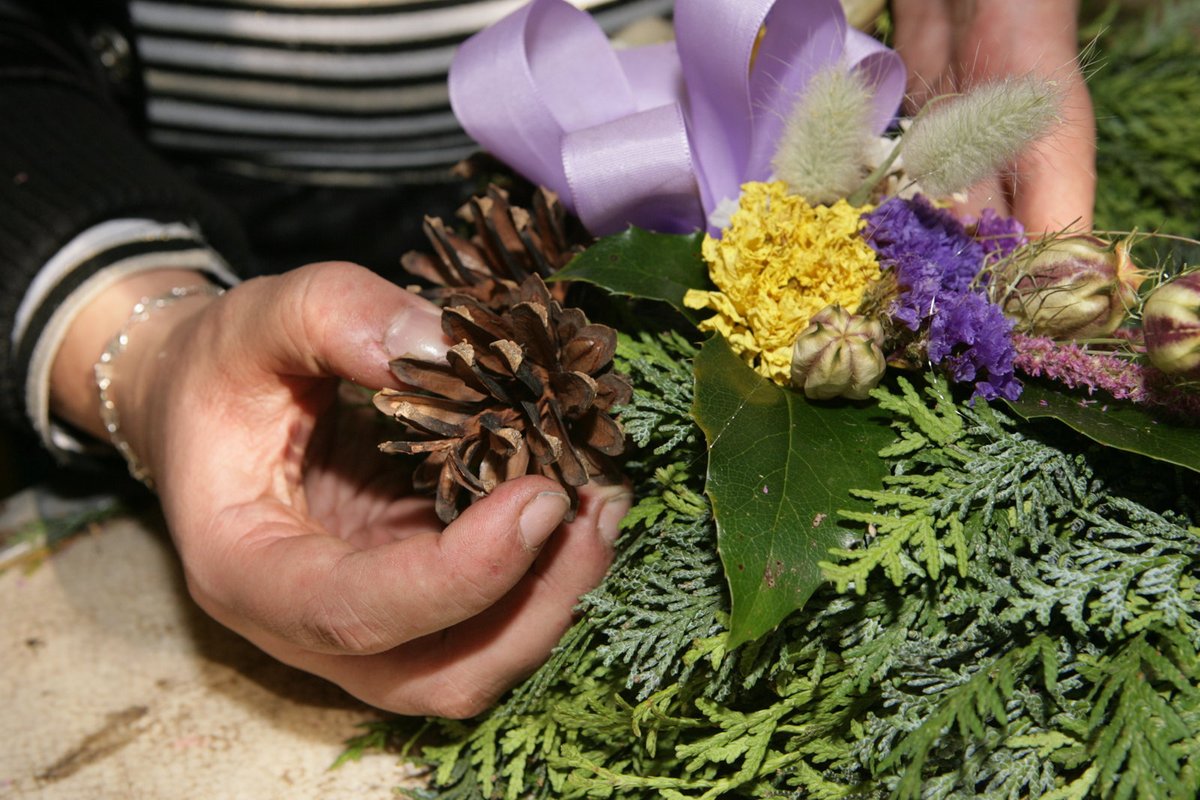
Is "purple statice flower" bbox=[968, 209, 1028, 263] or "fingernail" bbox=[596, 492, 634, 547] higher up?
"purple statice flower" bbox=[968, 209, 1028, 263]

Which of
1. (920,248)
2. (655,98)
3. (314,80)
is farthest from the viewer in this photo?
(314,80)

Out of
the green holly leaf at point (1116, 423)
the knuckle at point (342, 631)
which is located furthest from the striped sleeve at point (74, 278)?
the green holly leaf at point (1116, 423)

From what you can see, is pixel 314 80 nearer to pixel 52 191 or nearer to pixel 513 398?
pixel 52 191

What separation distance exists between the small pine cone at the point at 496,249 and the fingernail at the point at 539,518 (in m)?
0.16

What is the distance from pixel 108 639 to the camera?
0.81 metres

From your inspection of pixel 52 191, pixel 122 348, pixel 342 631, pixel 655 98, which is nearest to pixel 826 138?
pixel 655 98

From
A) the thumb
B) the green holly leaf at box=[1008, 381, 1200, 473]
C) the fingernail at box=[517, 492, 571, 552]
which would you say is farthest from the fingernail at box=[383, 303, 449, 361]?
the green holly leaf at box=[1008, 381, 1200, 473]

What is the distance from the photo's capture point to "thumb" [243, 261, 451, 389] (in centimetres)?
58

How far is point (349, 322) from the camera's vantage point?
59cm

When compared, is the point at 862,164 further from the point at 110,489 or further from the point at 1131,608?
the point at 110,489

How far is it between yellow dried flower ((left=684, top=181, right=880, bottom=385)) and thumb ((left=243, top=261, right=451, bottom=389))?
0.57ft

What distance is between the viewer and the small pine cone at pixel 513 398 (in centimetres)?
54

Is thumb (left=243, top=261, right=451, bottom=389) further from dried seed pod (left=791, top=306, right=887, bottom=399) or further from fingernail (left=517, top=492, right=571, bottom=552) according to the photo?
dried seed pod (left=791, top=306, right=887, bottom=399)

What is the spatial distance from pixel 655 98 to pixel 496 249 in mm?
187
